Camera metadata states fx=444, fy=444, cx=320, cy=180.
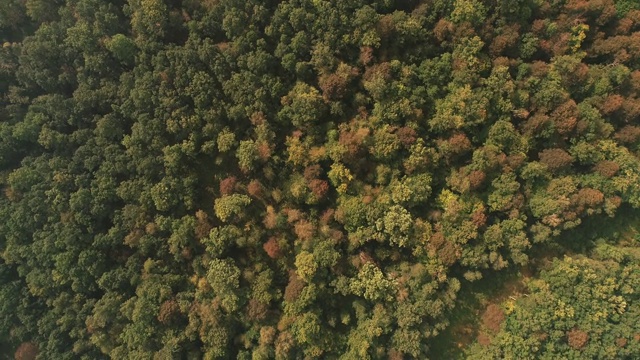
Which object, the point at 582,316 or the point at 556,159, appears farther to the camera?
the point at 556,159

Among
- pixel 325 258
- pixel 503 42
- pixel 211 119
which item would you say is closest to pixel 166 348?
pixel 325 258

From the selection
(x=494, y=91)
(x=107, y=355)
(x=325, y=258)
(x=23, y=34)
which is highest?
(x=494, y=91)

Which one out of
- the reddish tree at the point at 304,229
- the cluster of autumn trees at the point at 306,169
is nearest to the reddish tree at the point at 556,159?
the cluster of autumn trees at the point at 306,169

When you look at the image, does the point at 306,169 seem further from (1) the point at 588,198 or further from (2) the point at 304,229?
(1) the point at 588,198

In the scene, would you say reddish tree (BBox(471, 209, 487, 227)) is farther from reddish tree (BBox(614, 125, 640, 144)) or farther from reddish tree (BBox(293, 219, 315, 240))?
reddish tree (BBox(614, 125, 640, 144))

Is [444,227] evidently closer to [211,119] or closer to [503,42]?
[503,42]

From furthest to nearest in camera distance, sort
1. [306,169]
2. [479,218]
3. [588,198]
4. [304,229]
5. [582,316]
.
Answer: [306,169] < [304,229] < [479,218] < [582,316] < [588,198]

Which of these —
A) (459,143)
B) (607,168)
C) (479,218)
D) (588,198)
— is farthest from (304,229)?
(607,168)

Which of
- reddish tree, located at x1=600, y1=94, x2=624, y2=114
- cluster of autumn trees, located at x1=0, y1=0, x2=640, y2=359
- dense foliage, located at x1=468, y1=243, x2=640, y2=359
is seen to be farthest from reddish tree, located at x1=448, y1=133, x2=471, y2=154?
dense foliage, located at x1=468, y1=243, x2=640, y2=359
